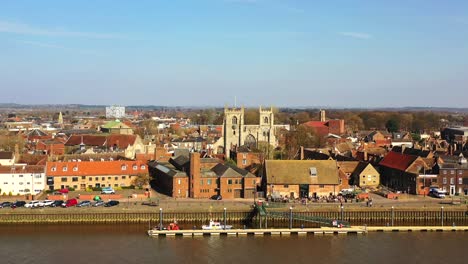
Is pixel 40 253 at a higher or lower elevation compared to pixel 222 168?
lower

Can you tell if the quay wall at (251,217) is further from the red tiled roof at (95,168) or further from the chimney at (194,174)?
the red tiled roof at (95,168)

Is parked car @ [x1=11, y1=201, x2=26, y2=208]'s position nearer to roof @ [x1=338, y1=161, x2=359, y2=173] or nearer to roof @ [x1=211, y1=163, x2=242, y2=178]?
roof @ [x1=211, y1=163, x2=242, y2=178]

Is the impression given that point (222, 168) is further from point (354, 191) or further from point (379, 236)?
point (379, 236)

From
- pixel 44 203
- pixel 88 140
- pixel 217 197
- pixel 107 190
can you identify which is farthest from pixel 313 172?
pixel 88 140

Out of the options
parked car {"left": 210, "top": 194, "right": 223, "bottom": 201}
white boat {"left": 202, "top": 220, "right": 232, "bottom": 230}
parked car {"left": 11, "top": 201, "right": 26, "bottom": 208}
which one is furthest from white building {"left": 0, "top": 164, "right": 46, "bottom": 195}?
white boat {"left": 202, "top": 220, "right": 232, "bottom": 230}

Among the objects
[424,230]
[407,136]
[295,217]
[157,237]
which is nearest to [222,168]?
[295,217]

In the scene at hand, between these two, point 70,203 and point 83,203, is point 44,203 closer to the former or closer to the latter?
point 70,203

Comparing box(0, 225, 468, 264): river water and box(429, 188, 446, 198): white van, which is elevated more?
box(429, 188, 446, 198): white van
